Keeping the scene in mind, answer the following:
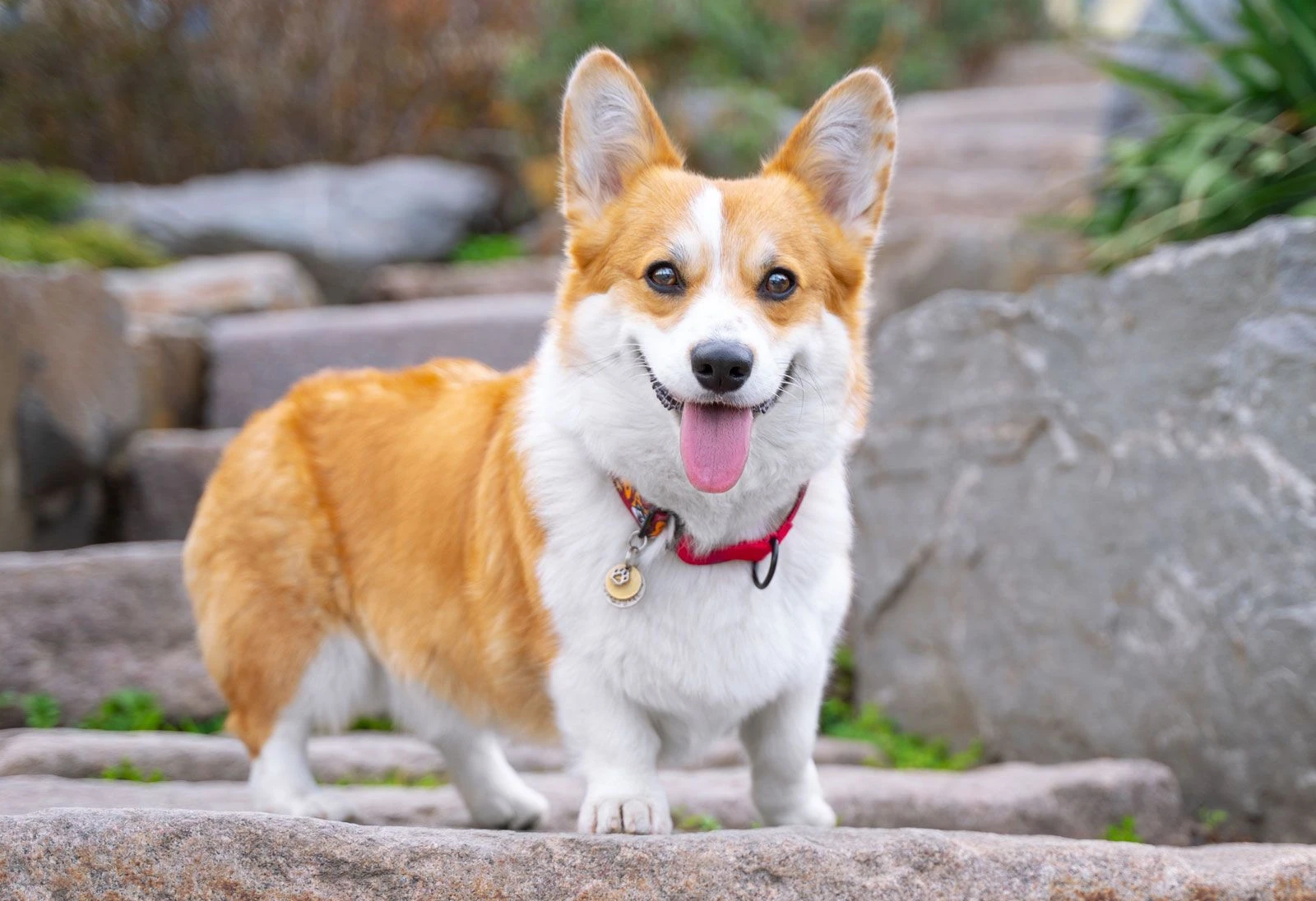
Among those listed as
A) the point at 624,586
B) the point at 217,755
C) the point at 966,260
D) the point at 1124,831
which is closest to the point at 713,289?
the point at 624,586

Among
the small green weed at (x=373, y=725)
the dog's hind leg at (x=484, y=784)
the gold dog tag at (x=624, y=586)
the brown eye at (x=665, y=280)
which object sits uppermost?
the brown eye at (x=665, y=280)

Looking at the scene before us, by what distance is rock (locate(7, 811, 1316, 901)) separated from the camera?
2131 mm

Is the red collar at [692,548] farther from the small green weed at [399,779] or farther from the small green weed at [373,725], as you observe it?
the small green weed at [373,725]

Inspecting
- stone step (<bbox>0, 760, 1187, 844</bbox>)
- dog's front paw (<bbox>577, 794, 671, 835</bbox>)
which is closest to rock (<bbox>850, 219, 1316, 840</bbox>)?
stone step (<bbox>0, 760, 1187, 844</bbox>)

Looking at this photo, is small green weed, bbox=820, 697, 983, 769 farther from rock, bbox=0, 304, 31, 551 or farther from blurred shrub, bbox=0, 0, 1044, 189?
blurred shrub, bbox=0, 0, 1044, 189

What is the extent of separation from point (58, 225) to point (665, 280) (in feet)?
20.8

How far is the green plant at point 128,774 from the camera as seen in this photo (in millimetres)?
3559

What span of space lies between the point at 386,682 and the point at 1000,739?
226 cm

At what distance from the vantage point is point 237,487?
3.25 meters

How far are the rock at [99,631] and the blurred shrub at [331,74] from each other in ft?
17.2

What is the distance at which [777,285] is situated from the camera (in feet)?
8.86

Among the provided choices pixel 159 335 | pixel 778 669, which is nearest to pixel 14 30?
pixel 159 335

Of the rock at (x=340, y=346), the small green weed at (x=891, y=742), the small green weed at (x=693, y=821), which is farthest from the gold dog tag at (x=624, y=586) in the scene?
the rock at (x=340, y=346)

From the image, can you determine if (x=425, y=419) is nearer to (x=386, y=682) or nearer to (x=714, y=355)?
(x=386, y=682)
